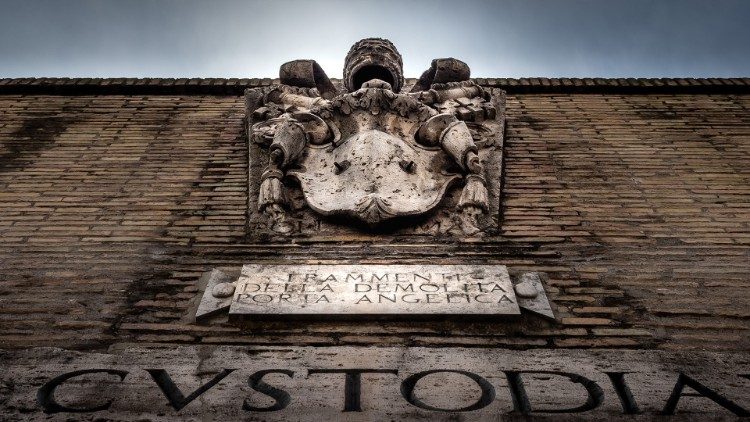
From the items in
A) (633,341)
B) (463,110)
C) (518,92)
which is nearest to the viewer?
(633,341)

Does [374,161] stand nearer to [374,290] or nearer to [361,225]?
[361,225]

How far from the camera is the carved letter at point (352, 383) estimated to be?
2395mm

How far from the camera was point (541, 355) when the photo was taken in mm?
2795

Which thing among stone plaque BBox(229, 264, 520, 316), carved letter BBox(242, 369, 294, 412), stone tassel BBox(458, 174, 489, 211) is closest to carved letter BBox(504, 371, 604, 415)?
stone plaque BBox(229, 264, 520, 316)

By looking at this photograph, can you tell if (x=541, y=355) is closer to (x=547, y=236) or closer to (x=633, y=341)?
(x=633, y=341)

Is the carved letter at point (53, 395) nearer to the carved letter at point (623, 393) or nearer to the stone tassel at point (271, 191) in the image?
the stone tassel at point (271, 191)

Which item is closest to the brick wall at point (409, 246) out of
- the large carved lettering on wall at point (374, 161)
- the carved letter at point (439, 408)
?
the large carved lettering on wall at point (374, 161)

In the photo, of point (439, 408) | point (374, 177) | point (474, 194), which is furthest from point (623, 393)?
point (374, 177)

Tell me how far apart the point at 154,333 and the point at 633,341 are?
238 centimetres

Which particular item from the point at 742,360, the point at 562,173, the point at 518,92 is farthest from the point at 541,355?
the point at 518,92

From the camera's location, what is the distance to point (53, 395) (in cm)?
244

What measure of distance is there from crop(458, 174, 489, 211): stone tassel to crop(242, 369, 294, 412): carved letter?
182 centimetres

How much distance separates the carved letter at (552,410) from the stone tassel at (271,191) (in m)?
2.01

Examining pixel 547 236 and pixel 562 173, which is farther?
pixel 562 173
